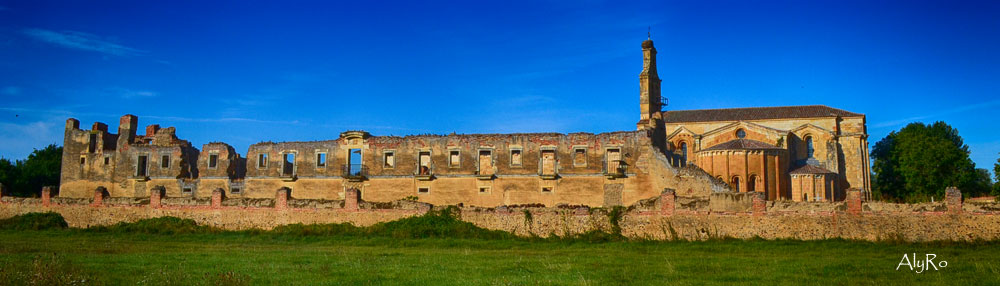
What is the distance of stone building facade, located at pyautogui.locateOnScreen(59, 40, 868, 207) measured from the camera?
1319 inches

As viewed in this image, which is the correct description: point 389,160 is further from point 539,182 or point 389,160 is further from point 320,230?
point 320,230

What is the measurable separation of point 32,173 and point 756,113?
48859mm

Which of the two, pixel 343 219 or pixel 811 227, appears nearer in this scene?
pixel 811 227

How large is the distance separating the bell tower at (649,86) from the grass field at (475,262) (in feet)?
121

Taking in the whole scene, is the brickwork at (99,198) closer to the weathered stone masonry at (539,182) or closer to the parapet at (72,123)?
the weathered stone masonry at (539,182)

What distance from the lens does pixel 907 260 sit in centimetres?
1549

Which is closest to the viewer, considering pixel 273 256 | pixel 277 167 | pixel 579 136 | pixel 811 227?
pixel 273 256

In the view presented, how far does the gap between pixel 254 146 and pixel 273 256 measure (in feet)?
73.1

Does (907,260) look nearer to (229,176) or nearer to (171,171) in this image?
(229,176)

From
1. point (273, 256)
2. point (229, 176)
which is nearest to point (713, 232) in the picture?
point (273, 256)

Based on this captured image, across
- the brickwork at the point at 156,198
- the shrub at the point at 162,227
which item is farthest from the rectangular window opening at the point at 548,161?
the brickwork at the point at 156,198

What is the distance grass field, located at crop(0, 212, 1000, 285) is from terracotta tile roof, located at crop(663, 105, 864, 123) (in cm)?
3563

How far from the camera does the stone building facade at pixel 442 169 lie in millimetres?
33500

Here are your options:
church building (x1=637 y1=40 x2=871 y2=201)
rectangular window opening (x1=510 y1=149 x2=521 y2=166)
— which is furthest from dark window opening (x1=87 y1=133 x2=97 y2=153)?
church building (x1=637 y1=40 x2=871 y2=201)
